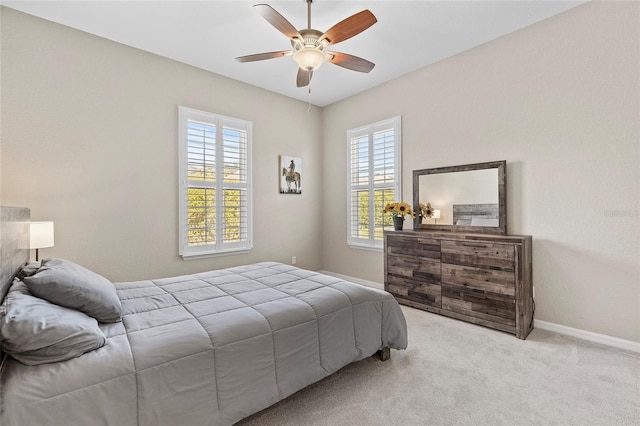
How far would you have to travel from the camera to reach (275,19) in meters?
2.10

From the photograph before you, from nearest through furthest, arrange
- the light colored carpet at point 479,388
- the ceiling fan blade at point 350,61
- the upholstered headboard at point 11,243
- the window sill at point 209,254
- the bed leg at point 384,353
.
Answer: the upholstered headboard at point 11,243 → the light colored carpet at point 479,388 → the bed leg at point 384,353 → the ceiling fan blade at point 350,61 → the window sill at point 209,254

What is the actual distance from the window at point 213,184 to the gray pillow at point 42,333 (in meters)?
2.37

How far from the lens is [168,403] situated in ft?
4.20

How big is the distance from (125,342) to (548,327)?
350 cm

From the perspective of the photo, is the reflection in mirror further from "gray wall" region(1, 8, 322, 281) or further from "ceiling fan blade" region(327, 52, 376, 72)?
"gray wall" region(1, 8, 322, 281)

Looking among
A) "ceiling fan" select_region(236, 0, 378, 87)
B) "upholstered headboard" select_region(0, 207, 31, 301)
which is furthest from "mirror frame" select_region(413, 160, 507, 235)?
"upholstered headboard" select_region(0, 207, 31, 301)

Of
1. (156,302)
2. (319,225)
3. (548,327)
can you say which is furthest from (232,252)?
(548,327)

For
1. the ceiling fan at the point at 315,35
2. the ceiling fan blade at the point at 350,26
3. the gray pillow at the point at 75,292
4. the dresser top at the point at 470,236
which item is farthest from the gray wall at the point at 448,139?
the ceiling fan blade at the point at 350,26

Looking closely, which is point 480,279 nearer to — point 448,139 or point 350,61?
point 448,139

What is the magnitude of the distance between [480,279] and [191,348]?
2.66 m

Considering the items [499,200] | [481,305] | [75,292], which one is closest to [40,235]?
[75,292]

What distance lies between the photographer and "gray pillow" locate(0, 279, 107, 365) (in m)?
1.10

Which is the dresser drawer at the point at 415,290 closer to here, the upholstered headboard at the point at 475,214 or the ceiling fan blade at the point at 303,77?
the upholstered headboard at the point at 475,214

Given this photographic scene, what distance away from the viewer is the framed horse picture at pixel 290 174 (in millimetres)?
4639
